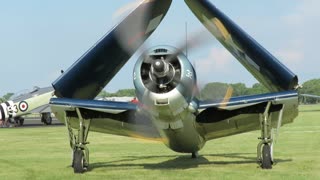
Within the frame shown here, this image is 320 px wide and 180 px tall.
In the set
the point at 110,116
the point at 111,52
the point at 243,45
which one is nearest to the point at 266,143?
the point at 243,45

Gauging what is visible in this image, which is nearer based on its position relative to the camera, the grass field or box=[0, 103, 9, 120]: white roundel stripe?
the grass field

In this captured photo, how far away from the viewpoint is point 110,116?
13.9m

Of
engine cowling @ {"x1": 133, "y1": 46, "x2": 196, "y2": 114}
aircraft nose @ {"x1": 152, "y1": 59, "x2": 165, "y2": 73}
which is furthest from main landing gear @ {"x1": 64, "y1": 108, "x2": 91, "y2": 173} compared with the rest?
aircraft nose @ {"x1": 152, "y1": 59, "x2": 165, "y2": 73}

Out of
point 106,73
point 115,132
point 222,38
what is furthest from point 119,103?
point 222,38

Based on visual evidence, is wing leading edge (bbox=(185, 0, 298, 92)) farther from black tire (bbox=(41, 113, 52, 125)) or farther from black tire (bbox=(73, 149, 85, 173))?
black tire (bbox=(41, 113, 52, 125))

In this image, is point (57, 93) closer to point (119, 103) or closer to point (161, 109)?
point (119, 103)

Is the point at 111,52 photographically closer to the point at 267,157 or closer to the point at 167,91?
the point at 167,91

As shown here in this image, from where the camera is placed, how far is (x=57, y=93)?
13.5 m

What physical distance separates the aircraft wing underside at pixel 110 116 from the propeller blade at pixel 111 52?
1.62 feet

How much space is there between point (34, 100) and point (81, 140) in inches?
1415

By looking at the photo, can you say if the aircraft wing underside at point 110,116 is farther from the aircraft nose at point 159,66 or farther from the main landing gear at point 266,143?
the main landing gear at point 266,143

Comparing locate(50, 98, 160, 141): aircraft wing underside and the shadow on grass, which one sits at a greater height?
locate(50, 98, 160, 141): aircraft wing underside

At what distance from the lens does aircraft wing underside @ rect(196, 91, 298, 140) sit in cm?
1273

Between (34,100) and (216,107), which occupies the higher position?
(34,100)
